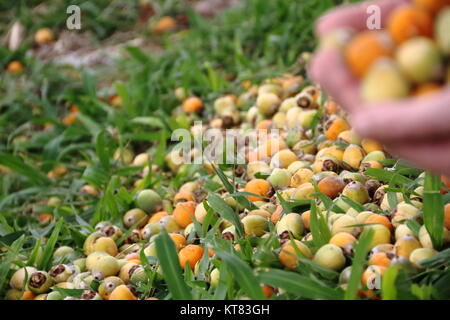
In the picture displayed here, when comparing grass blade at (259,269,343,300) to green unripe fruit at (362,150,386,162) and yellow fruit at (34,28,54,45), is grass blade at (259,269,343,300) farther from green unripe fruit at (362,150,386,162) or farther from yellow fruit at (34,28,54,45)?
yellow fruit at (34,28,54,45)

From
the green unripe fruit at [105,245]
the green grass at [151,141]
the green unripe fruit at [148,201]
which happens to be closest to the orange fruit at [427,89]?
the green grass at [151,141]

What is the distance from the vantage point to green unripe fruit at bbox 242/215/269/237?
162 cm

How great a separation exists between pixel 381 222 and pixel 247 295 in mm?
369

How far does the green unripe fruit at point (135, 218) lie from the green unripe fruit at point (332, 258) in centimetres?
76

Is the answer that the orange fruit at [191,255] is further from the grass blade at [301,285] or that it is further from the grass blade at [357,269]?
the grass blade at [357,269]

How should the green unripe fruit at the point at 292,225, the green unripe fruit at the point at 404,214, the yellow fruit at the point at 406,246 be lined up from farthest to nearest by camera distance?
the green unripe fruit at the point at 292,225 < the green unripe fruit at the point at 404,214 < the yellow fruit at the point at 406,246

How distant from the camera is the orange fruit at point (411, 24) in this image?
0.94 m

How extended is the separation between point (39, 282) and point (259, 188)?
654 millimetres

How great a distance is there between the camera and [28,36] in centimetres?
400

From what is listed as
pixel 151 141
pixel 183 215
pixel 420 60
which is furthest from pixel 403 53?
pixel 151 141

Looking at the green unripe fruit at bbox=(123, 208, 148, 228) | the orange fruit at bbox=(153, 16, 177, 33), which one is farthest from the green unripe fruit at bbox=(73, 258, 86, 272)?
the orange fruit at bbox=(153, 16, 177, 33)

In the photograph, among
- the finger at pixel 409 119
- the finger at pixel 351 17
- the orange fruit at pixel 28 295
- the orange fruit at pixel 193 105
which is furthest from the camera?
the orange fruit at pixel 193 105

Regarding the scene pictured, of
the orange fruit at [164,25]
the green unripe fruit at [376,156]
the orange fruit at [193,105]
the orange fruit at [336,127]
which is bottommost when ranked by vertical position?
the green unripe fruit at [376,156]
